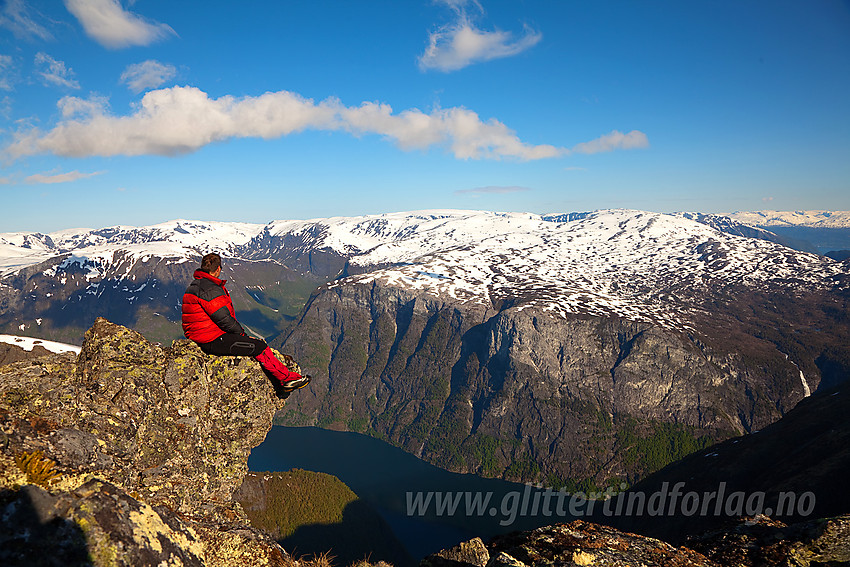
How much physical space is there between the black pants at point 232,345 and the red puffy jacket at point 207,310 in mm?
178

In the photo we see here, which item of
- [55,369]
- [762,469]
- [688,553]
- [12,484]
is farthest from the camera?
[762,469]

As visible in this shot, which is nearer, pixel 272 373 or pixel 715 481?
pixel 272 373

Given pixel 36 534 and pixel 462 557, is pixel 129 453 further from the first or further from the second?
pixel 462 557

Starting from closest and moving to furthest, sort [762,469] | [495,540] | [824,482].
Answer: [495,540] → [824,482] → [762,469]

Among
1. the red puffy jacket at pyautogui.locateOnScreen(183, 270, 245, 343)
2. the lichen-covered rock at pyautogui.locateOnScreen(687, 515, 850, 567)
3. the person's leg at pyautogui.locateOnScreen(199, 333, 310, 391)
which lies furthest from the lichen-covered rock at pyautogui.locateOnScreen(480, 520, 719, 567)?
the red puffy jacket at pyautogui.locateOnScreen(183, 270, 245, 343)

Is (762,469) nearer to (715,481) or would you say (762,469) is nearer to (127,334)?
(715,481)

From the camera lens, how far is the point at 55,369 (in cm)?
1385

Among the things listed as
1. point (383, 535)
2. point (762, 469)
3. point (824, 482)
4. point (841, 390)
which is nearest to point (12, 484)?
point (824, 482)

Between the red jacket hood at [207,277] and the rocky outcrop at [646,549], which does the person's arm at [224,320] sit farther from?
the rocky outcrop at [646,549]

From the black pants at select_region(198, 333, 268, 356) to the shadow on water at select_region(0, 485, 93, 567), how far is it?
8.37 metres

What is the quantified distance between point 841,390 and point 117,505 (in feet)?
787

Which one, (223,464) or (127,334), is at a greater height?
(127,334)

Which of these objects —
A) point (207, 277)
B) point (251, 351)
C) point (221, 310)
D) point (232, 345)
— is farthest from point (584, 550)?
point (207, 277)

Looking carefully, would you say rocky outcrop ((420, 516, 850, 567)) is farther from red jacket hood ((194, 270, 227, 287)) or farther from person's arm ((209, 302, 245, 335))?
red jacket hood ((194, 270, 227, 287))
